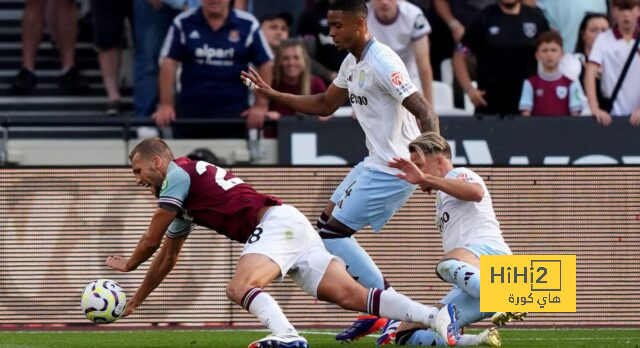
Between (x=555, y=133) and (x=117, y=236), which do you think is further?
(x=555, y=133)

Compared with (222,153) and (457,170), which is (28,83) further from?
(457,170)

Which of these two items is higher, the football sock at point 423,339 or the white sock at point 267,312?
the white sock at point 267,312

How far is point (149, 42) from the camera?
15.7 m

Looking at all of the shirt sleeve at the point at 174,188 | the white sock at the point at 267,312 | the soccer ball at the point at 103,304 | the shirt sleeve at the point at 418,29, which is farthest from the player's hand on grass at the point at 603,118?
the soccer ball at the point at 103,304

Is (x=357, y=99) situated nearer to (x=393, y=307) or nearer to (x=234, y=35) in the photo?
(x=393, y=307)

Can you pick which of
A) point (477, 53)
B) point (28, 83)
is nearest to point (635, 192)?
point (477, 53)

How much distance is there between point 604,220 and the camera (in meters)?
13.0

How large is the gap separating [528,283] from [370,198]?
4.43 feet

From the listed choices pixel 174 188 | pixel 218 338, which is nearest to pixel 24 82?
pixel 218 338

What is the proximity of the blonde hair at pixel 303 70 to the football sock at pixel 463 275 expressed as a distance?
Result: 4.69 metres

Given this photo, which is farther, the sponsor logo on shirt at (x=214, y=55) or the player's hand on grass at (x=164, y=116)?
the sponsor logo on shirt at (x=214, y=55)

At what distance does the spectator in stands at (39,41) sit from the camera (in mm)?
16625

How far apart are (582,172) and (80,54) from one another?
22.3 feet

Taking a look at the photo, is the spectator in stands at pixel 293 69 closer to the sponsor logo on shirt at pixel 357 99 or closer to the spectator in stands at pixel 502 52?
the spectator in stands at pixel 502 52
